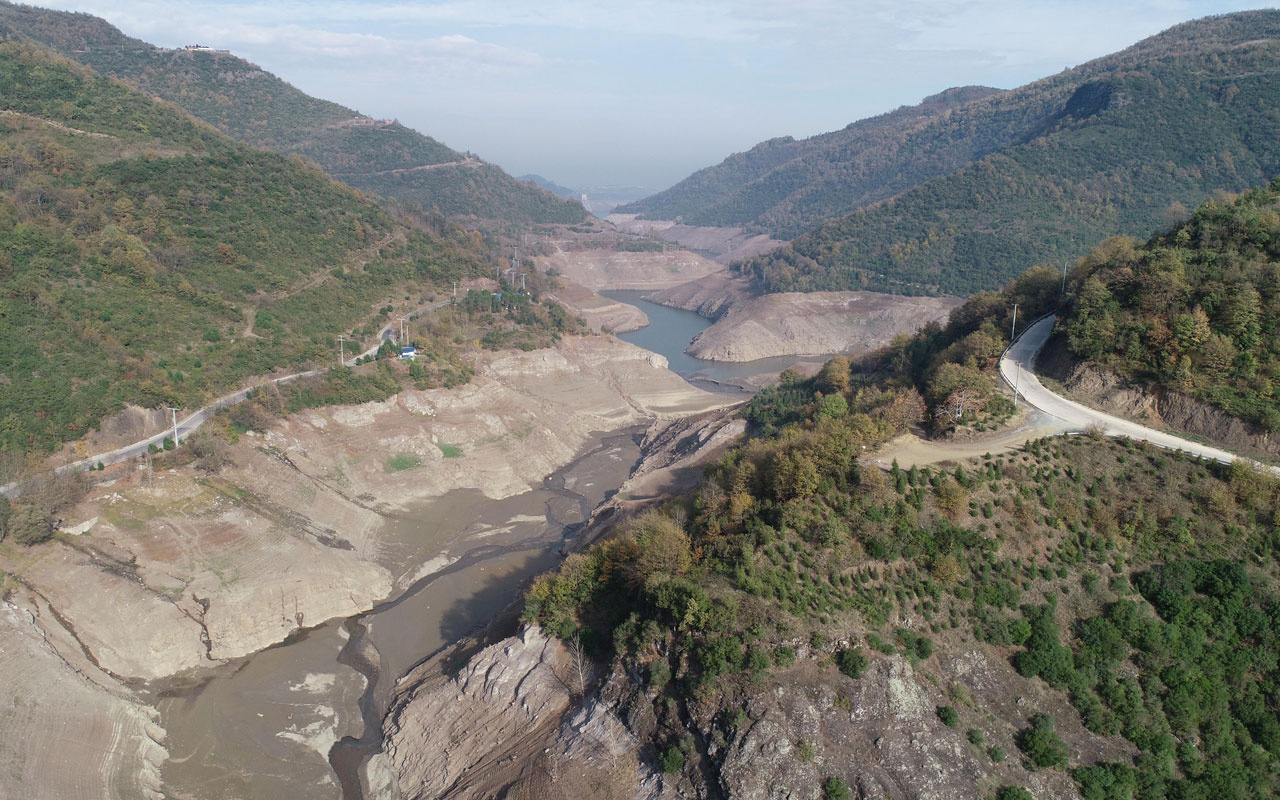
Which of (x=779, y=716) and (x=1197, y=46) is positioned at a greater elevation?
(x=1197, y=46)

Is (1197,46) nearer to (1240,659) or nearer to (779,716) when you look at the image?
(1240,659)

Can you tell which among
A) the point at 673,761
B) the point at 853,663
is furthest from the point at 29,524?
the point at 853,663

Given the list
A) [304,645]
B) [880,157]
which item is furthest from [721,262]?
[304,645]

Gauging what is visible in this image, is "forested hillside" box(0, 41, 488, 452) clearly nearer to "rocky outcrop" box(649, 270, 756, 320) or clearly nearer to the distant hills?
"rocky outcrop" box(649, 270, 756, 320)

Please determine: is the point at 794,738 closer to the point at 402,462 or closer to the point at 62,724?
the point at 62,724

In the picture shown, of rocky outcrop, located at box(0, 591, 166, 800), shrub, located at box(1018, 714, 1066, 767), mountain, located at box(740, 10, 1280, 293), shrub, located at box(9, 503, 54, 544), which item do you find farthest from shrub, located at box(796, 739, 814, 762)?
mountain, located at box(740, 10, 1280, 293)

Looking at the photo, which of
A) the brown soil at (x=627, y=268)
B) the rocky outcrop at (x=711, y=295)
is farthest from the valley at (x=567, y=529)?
the brown soil at (x=627, y=268)
